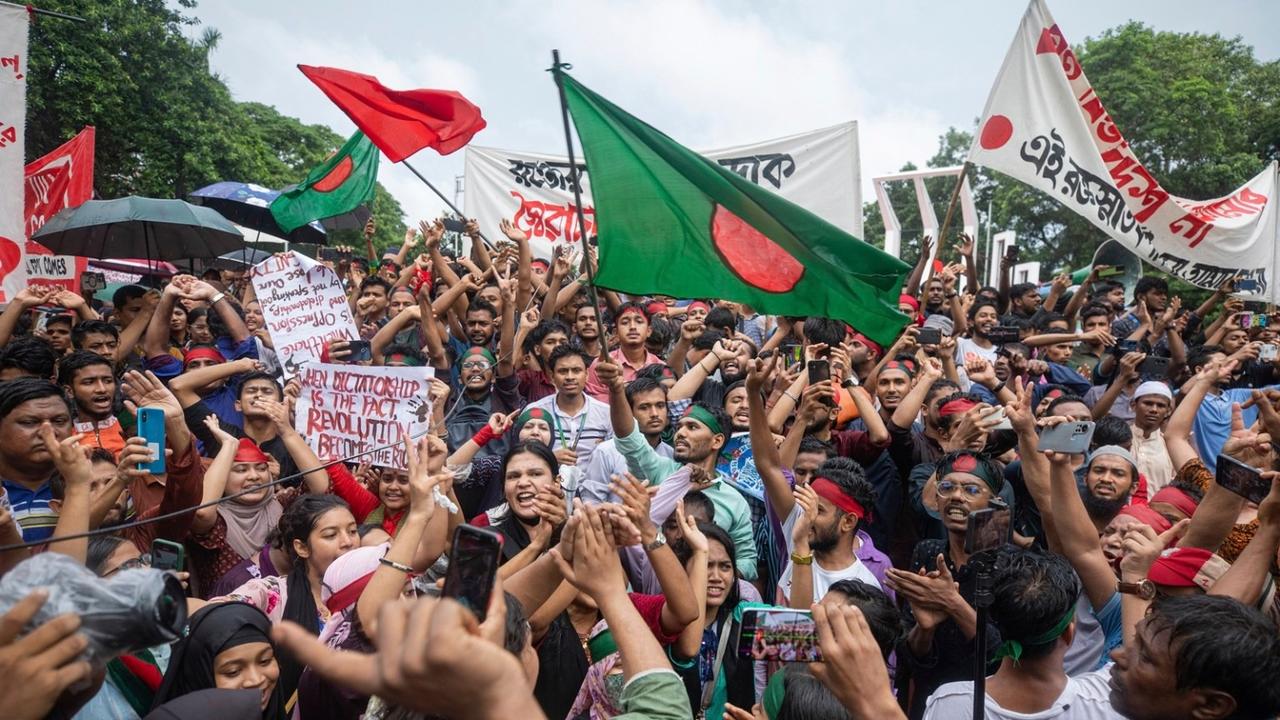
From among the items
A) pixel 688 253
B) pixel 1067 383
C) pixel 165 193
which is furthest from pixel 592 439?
pixel 165 193

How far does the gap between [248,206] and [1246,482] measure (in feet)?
38.7

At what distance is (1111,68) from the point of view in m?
31.9

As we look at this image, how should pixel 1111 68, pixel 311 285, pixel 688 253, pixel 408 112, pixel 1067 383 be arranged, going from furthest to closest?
pixel 1111 68
pixel 1067 383
pixel 408 112
pixel 311 285
pixel 688 253

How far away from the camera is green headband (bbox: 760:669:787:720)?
290 cm

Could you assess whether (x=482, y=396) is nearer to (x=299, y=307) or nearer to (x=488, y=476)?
(x=488, y=476)

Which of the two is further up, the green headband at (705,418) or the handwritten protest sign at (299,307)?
the handwritten protest sign at (299,307)

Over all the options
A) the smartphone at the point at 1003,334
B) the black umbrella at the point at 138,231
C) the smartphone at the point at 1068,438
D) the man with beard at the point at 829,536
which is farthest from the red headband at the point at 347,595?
the black umbrella at the point at 138,231

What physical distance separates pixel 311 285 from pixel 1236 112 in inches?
1277

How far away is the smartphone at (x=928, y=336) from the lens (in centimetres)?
585

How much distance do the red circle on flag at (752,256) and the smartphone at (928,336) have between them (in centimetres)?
203

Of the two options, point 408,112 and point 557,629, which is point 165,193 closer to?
point 408,112

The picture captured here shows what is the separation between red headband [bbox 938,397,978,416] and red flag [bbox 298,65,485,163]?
3.89 metres

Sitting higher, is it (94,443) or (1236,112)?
(1236,112)

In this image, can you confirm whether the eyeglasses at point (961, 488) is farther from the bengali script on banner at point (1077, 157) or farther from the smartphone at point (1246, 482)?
the bengali script on banner at point (1077, 157)
